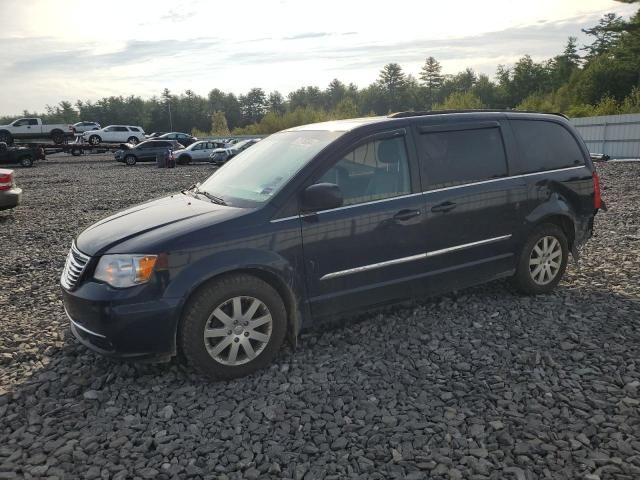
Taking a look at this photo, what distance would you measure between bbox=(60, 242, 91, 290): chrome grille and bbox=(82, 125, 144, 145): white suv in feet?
136

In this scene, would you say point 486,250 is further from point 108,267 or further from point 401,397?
point 108,267

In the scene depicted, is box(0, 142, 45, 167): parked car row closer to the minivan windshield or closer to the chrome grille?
the minivan windshield

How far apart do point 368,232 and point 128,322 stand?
190cm

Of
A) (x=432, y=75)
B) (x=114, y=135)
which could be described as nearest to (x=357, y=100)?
(x=432, y=75)

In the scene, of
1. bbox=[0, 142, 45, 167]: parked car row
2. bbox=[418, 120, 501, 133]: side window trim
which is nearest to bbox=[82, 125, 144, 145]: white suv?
bbox=[0, 142, 45, 167]: parked car row

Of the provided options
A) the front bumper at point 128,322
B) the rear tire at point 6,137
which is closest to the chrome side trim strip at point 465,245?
the front bumper at point 128,322

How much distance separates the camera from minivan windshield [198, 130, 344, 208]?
3973 mm

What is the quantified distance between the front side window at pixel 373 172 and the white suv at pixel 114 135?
41.9m

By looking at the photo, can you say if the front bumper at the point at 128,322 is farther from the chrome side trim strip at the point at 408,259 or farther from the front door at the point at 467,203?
the front door at the point at 467,203

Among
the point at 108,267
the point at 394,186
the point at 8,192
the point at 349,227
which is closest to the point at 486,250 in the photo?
the point at 394,186

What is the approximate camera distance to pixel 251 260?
11.7ft

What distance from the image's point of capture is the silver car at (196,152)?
2972 cm

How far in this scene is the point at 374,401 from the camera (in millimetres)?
3350

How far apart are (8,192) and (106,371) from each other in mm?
8785
